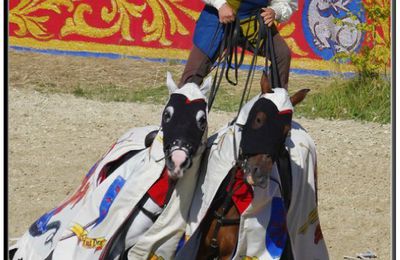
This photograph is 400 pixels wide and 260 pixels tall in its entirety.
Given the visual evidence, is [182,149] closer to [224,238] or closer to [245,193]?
[245,193]

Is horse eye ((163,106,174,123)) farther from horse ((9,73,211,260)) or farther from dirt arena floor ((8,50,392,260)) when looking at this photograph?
dirt arena floor ((8,50,392,260))

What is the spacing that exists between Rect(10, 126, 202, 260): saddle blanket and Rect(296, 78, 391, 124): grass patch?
4380mm

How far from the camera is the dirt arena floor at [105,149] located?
24.2 feet

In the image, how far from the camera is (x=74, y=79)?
10.5 m

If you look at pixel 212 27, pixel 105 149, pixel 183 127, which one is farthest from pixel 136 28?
pixel 183 127

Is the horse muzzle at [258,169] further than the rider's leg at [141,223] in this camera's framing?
No

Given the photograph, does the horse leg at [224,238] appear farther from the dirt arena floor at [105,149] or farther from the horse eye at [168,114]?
the dirt arena floor at [105,149]

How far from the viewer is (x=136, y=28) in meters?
11.0

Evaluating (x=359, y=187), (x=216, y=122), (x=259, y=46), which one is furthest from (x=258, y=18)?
(x=216, y=122)

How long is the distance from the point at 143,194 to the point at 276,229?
0.56m

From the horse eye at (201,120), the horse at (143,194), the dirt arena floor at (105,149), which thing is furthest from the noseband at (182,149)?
the dirt arena floor at (105,149)

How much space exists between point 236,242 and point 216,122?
4.35m

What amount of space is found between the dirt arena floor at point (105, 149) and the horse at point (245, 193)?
6.95 feet

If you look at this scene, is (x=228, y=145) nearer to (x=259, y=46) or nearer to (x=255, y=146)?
(x=255, y=146)
